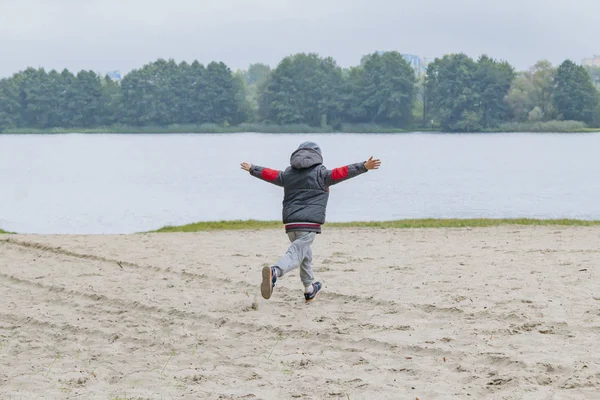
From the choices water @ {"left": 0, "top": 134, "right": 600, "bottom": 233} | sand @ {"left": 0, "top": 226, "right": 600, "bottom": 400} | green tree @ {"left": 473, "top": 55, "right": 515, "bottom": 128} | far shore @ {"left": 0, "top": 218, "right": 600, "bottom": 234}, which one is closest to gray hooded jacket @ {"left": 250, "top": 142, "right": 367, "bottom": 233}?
sand @ {"left": 0, "top": 226, "right": 600, "bottom": 400}

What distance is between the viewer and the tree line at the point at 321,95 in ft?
329

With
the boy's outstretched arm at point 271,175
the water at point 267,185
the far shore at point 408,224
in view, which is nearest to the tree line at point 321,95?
the water at point 267,185

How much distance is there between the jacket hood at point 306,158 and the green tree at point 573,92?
Result: 92.7 m

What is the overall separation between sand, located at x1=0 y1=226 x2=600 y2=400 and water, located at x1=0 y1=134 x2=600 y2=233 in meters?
15.4

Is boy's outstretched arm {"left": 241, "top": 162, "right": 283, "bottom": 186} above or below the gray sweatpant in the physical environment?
above

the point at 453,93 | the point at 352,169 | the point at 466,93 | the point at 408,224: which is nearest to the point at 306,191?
the point at 352,169

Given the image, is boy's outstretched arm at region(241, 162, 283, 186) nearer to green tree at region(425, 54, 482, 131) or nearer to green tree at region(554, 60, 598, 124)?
green tree at region(425, 54, 482, 131)

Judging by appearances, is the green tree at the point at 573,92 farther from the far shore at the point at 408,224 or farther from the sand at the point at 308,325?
the sand at the point at 308,325

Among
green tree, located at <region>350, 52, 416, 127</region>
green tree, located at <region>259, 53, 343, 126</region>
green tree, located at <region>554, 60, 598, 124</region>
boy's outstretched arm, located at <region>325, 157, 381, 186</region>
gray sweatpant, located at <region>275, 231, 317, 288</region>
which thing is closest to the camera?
boy's outstretched arm, located at <region>325, 157, 381, 186</region>

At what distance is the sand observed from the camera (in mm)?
6906

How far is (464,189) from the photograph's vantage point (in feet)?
146

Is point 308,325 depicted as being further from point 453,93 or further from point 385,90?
point 385,90

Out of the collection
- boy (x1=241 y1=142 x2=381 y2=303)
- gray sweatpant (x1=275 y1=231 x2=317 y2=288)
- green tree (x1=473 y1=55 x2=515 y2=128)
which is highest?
green tree (x1=473 y1=55 x2=515 y2=128)

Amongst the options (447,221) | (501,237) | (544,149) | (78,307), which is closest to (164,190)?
(447,221)
